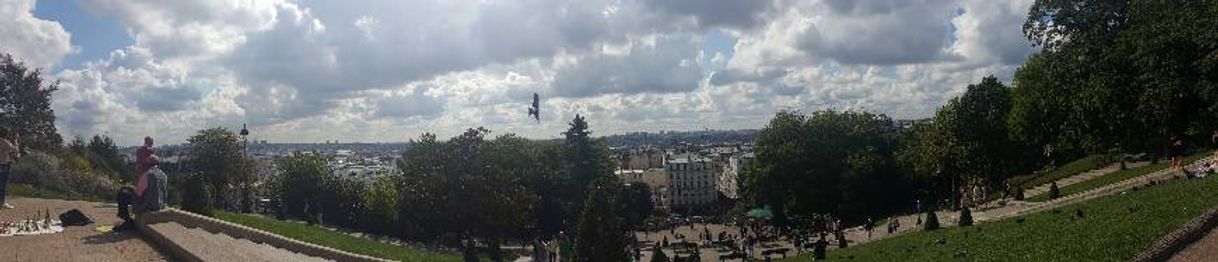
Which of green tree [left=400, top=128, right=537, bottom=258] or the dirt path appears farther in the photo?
green tree [left=400, top=128, right=537, bottom=258]

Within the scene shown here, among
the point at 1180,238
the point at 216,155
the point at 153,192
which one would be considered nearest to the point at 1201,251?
the point at 1180,238

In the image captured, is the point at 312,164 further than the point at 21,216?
Yes

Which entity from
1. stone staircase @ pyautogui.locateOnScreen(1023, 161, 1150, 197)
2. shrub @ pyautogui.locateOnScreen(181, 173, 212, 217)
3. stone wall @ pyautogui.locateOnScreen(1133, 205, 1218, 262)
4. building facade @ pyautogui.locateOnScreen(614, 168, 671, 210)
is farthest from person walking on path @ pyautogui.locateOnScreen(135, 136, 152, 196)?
building facade @ pyautogui.locateOnScreen(614, 168, 671, 210)

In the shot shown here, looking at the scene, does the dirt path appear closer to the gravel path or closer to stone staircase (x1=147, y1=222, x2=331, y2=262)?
stone staircase (x1=147, y1=222, x2=331, y2=262)

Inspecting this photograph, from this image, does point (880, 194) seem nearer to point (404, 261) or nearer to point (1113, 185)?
point (1113, 185)

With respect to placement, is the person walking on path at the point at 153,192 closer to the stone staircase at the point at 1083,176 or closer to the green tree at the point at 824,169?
the stone staircase at the point at 1083,176

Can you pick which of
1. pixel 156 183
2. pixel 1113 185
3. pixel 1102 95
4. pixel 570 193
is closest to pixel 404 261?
pixel 156 183

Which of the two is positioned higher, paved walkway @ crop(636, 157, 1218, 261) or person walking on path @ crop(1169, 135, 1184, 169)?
person walking on path @ crop(1169, 135, 1184, 169)
